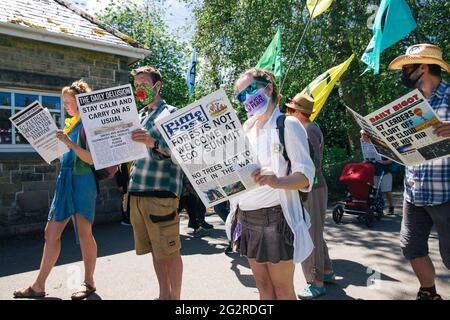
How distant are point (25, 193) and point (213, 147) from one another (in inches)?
263

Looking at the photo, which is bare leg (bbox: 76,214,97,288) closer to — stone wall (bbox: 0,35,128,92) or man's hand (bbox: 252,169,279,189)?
man's hand (bbox: 252,169,279,189)

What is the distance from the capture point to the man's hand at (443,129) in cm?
274

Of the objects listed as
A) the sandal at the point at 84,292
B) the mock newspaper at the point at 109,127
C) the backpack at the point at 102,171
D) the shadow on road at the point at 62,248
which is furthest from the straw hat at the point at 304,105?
the shadow on road at the point at 62,248

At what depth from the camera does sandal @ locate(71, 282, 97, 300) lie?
4.18 metres

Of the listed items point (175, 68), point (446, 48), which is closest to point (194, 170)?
point (446, 48)

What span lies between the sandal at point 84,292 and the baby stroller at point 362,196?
5563 mm

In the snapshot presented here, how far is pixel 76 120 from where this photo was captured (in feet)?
13.7

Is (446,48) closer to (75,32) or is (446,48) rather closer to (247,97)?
(75,32)

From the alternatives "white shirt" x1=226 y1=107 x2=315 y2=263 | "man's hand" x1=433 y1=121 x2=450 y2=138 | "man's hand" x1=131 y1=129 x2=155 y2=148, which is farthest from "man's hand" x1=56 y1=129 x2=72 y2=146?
"man's hand" x1=433 y1=121 x2=450 y2=138

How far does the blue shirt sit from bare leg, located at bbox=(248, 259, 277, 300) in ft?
4.95

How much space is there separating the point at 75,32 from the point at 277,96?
7387 millimetres

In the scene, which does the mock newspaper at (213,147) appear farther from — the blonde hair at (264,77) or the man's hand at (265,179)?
the blonde hair at (264,77)

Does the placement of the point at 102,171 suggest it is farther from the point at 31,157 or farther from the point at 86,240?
the point at 31,157

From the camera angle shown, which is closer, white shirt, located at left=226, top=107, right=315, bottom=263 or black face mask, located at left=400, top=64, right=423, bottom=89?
white shirt, located at left=226, top=107, right=315, bottom=263
